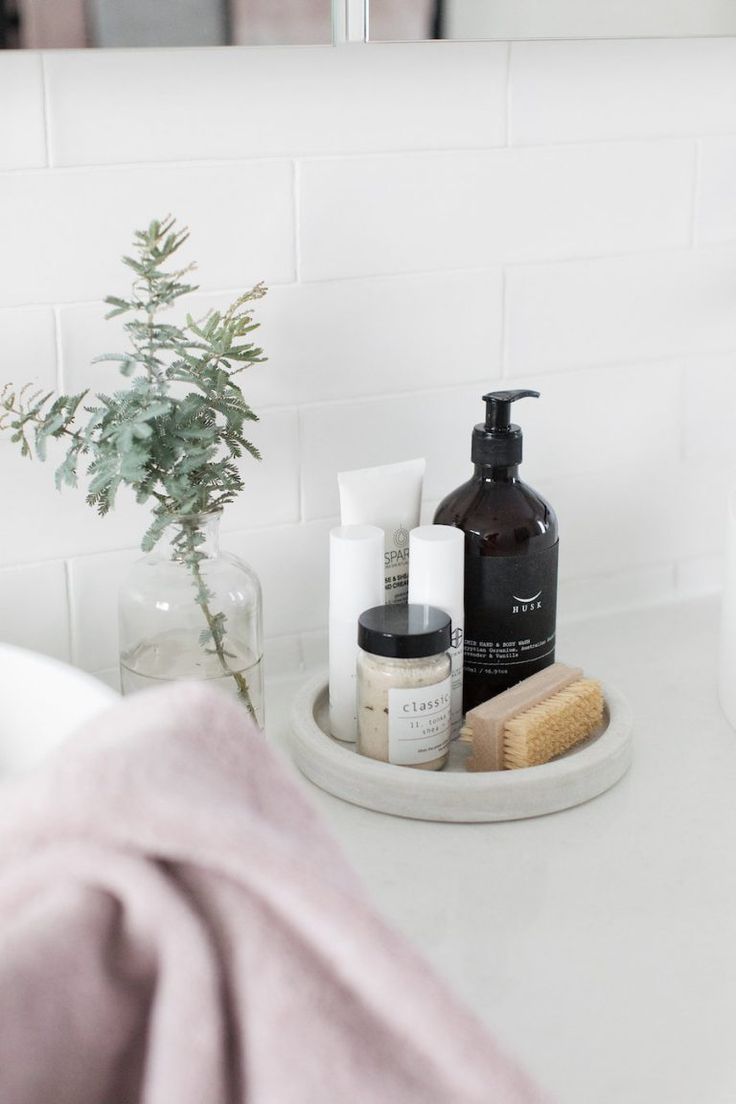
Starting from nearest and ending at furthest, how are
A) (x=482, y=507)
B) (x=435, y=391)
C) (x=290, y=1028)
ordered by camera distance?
(x=290, y=1028) → (x=482, y=507) → (x=435, y=391)

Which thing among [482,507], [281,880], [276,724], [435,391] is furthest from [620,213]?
[281,880]

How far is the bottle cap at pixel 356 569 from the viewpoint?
812 millimetres

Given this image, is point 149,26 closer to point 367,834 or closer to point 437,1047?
point 367,834

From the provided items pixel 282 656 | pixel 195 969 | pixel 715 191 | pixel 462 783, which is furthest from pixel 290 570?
pixel 195 969

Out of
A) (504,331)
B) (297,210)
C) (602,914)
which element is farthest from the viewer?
(504,331)

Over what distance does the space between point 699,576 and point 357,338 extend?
1.40 feet

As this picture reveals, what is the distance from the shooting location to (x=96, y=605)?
36.3 inches

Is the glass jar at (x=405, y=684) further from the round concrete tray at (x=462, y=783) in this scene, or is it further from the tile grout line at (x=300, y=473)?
the tile grout line at (x=300, y=473)

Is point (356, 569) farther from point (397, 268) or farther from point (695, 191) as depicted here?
point (695, 191)

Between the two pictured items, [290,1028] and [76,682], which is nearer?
[290,1028]

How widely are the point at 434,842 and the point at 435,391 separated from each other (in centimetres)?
38

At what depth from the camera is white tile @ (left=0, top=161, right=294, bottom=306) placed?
82cm

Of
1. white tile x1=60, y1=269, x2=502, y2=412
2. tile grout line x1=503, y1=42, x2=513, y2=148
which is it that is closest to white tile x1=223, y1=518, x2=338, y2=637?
white tile x1=60, y1=269, x2=502, y2=412

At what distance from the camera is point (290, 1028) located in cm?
40
